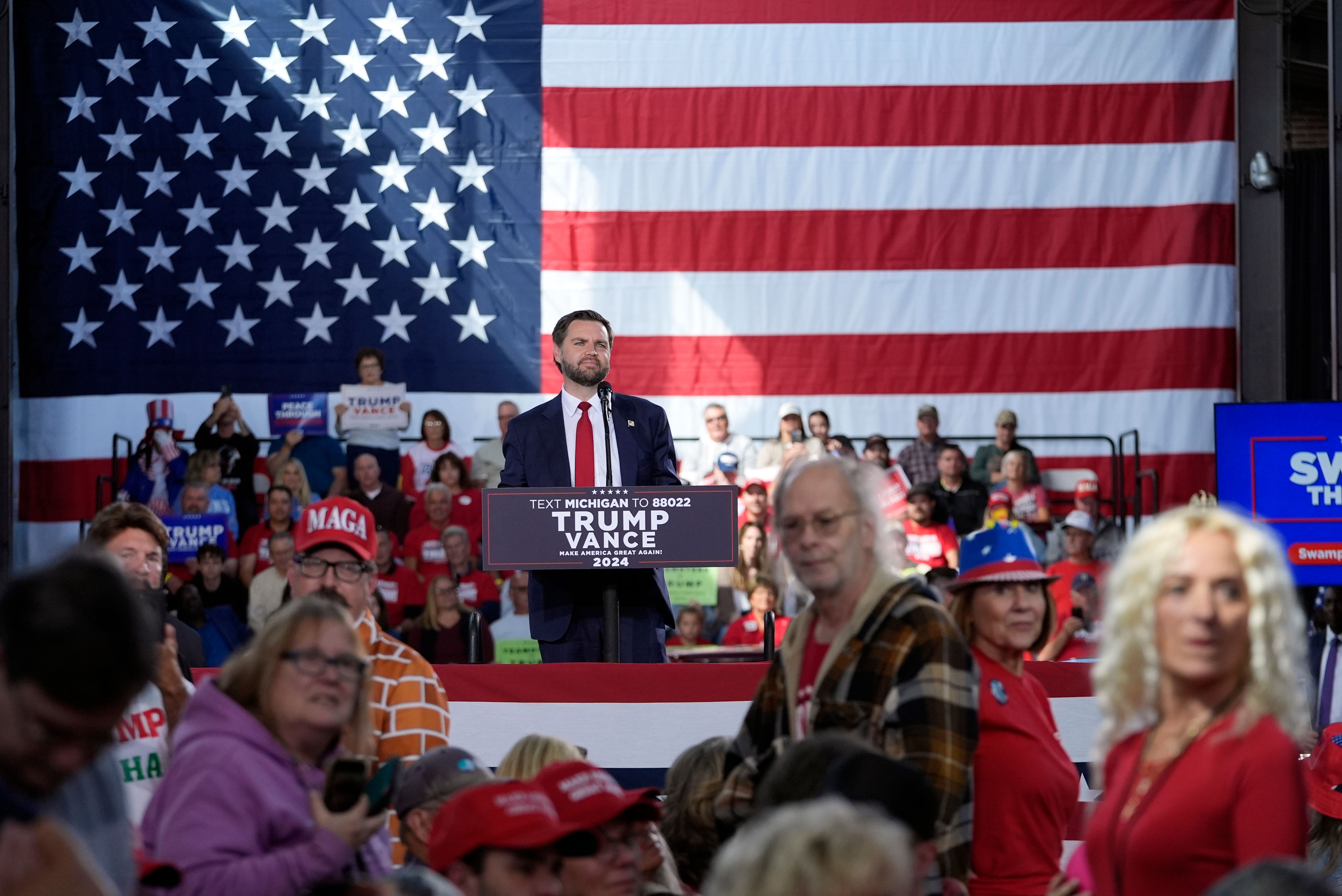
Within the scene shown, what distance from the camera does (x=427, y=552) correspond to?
9883 mm

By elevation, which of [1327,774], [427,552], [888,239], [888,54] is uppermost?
[888,54]

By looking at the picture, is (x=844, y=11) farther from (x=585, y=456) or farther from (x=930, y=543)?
(x=585, y=456)

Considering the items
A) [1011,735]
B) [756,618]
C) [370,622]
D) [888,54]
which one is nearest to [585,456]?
[370,622]

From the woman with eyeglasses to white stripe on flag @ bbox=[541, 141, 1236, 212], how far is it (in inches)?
374

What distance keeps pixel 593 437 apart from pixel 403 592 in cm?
495

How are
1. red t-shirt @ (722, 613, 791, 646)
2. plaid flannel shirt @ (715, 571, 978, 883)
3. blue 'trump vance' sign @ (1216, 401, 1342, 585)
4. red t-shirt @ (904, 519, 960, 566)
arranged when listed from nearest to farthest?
plaid flannel shirt @ (715, 571, 978, 883) → blue 'trump vance' sign @ (1216, 401, 1342, 585) → red t-shirt @ (722, 613, 791, 646) → red t-shirt @ (904, 519, 960, 566)

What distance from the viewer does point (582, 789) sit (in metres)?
2.53

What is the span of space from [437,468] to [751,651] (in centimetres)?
400

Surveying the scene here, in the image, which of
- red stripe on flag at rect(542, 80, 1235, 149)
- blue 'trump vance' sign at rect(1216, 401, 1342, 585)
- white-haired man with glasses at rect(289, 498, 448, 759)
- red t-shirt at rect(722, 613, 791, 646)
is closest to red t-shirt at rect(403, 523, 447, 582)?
red t-shirt at rect(722, 613, 791, 646)

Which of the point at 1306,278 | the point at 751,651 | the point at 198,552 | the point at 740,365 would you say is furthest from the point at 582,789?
the point at 1306,278

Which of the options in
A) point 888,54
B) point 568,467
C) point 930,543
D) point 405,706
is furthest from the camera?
point 888,54

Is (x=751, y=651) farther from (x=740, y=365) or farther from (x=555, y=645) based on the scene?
(x=740, y=365)

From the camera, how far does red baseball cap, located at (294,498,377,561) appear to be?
3463 mm

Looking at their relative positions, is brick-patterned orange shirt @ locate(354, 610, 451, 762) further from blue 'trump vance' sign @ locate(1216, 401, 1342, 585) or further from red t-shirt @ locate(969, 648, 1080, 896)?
blue 'trump vance' sign @ locate(1216, 401, 1342, 585)
